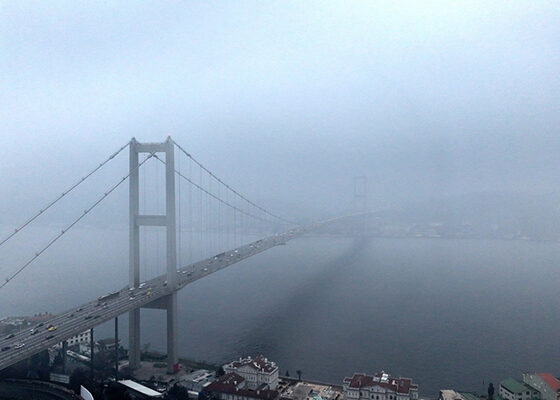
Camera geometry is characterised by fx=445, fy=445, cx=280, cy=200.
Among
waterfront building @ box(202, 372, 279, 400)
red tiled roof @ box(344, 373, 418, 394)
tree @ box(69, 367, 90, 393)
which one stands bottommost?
waterfront building @ box(202, 372, 279, 400)

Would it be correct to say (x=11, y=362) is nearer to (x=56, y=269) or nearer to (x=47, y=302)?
(x=47, y=302)

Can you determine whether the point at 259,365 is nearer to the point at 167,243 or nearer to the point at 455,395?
the point at 167,243

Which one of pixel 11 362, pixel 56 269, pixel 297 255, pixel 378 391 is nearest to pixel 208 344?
pixel 378 391

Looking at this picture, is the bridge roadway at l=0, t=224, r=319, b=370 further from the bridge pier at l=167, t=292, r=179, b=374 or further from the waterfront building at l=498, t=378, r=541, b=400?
the waterfront building at l=498, t=378, r=541, b=400

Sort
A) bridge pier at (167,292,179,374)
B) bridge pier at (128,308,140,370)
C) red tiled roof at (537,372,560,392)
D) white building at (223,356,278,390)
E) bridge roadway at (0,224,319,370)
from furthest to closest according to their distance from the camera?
bridge pier at (167,292,179,374), bridge pier at (128,308,140,370), white building at (223,356,278,390), red tiled roof at (537,372,560,392), bridge roadway at (0,224,319,370)

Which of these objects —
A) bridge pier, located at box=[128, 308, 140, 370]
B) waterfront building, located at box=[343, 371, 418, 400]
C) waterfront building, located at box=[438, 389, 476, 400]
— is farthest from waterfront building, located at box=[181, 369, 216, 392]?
waterfront building, located at box=[438, 389, 476, 400]

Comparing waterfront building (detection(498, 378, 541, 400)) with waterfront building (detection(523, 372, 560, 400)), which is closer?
waterfront building (detection(523, 372, 560, 400))

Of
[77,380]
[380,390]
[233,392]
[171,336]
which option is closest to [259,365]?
[233,392]

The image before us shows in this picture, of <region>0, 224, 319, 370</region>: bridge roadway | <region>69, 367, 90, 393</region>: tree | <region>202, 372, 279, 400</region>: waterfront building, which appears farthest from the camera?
<region>202, 372, 279, 400</region>: waterfront building
